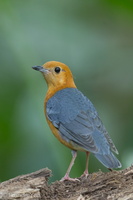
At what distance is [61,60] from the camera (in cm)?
788

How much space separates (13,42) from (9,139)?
4.07 ft

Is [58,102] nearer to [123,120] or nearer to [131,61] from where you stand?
[123,120]

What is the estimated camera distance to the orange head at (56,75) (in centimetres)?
731

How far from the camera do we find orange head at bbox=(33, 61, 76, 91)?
7.31 m

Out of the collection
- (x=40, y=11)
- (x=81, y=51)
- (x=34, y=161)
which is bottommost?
(x=34, y=161)

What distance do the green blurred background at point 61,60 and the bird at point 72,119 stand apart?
26 cm

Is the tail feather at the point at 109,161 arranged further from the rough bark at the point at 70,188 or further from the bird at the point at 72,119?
the rough bark at the point at 70,188

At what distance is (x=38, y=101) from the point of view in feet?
24.5

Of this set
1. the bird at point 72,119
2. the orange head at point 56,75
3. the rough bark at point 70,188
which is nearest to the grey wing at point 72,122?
the bird at point 72,119

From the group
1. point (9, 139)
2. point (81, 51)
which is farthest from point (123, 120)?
point (9, 139)

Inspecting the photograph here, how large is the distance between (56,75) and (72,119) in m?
0.91

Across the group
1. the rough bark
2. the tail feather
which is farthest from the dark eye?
the rough bark

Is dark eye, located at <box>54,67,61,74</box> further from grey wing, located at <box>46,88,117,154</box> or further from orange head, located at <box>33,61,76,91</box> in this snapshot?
grey wing, located at <box>46,88,117,154</box>

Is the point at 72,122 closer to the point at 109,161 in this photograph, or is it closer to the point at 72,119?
the point at 72,119
